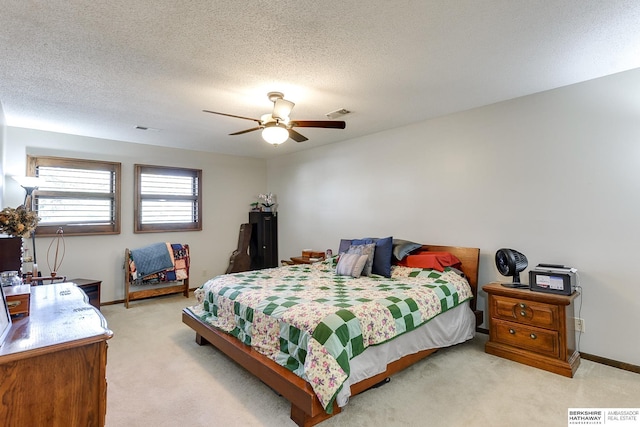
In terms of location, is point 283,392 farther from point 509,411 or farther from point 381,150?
point 381,150

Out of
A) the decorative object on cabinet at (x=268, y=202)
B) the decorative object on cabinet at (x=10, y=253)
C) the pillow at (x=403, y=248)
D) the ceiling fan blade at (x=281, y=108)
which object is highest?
the ceiling fan blade at (x=281, y=108)

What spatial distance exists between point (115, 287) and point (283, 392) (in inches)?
163

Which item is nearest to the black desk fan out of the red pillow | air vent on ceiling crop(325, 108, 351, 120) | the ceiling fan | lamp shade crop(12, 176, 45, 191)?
the red pillow

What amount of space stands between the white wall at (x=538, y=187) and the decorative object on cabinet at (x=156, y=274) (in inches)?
117

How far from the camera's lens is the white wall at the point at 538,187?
107 inches

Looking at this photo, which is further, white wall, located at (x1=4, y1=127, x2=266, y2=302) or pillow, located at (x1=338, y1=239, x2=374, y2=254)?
white wall, located at (x1=4, y1=127, x2=266, y2=302)

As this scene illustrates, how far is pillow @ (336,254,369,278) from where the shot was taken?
354cm

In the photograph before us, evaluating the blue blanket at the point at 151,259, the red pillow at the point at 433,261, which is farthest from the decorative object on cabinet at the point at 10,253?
the red pillow at the point at 433,261

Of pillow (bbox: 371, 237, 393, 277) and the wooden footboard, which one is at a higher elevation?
pillow (bbox: 371, 237, 393, 277)

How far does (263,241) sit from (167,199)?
1.88 m

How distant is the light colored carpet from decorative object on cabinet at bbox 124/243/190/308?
1.80 metres

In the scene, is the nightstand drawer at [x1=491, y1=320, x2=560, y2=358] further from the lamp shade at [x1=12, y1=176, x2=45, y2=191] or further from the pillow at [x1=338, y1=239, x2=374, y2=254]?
the lamp shade at [x1=12, y1=176, x2=45, y2=191]
